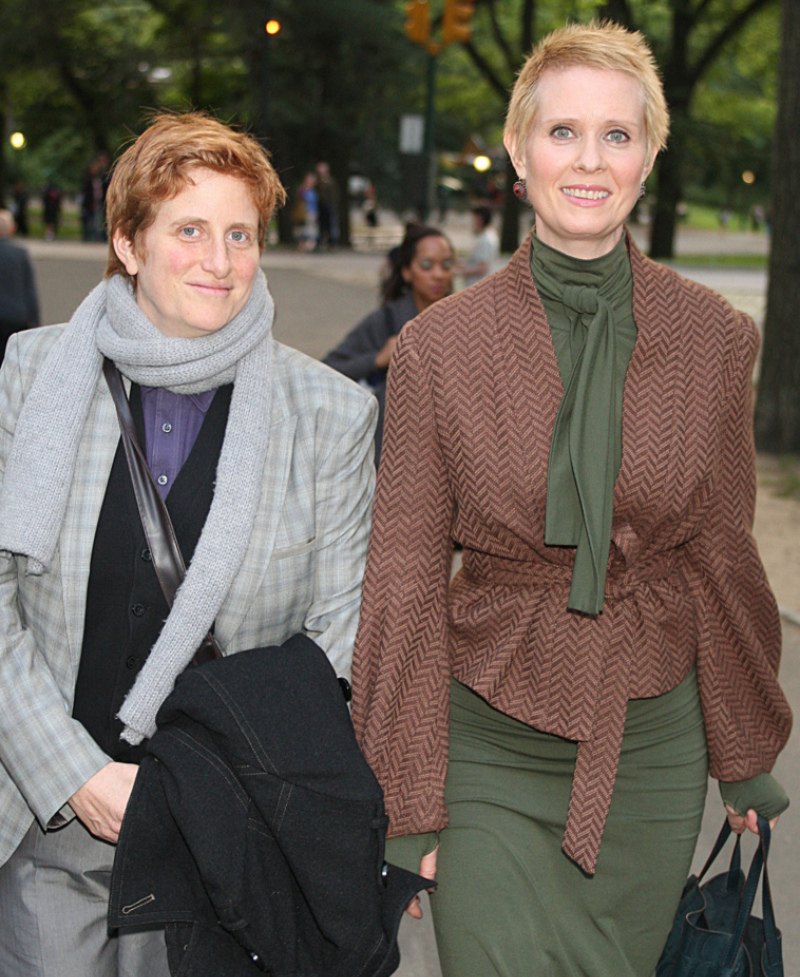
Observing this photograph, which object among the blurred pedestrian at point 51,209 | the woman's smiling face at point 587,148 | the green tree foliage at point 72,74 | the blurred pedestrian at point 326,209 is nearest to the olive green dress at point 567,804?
the woman's smiling face at point 587,148

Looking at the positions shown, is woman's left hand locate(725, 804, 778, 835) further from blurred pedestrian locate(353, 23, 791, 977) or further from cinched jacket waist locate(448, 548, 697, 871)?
cinched jacket waist locate(448, 548, 697, 871)

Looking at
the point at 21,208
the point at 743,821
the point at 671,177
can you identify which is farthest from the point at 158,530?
the point at 21,208

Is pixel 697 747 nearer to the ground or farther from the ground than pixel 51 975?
farther from the ground

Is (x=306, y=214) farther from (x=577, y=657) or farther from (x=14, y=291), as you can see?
(x=577, y=657)

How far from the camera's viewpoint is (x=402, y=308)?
7656 millimetres

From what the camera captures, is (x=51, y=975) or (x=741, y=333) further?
(x=741, y=333)

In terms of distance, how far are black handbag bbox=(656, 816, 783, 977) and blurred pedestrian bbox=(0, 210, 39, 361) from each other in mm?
7308

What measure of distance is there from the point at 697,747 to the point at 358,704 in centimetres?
75

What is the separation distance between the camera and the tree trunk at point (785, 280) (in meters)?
10.8

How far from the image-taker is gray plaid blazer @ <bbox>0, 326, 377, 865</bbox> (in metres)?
2.77

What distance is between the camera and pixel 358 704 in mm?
2934

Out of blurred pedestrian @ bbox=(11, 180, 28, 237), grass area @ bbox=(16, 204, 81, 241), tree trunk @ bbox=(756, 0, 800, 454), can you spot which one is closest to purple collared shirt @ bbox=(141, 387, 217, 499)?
tree trunk @ bbox=(756, 0, 800, 454)

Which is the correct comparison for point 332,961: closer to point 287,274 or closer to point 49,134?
point 287,274

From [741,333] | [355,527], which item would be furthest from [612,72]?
[355,527]
